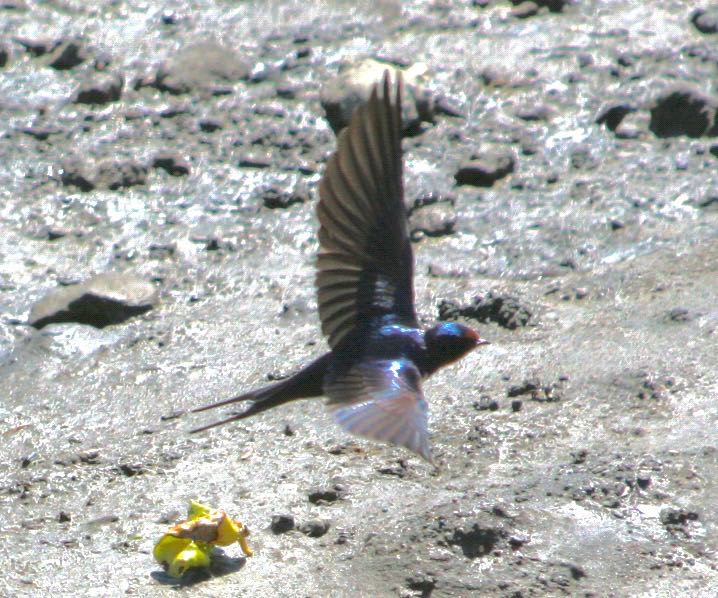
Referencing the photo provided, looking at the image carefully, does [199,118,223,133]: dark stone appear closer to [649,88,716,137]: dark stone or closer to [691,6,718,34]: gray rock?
[649,88,716,137]: dark stone

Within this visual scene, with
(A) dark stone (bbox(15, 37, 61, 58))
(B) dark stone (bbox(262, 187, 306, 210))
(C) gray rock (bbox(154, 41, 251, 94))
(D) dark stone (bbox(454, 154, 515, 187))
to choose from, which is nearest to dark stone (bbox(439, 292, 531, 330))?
(D) dark stone (bbox(454, 154, 515, 187))

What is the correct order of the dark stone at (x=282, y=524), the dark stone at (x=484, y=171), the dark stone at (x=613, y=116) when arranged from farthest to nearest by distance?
1. the dark stone at (x=613, y=116)
2. the dark stone at (x=484, y=171)
3. the dark stone at (x=282, y=524)

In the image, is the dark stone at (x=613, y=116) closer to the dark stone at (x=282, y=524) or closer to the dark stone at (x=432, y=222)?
the dark stone at (x=432, y=222)

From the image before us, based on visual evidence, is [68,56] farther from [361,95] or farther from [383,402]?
[383,402]

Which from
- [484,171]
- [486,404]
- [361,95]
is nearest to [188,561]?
[486,404]

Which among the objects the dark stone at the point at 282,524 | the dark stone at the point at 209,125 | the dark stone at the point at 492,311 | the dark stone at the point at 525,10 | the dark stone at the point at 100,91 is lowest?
the dark stone at the point at 282,524

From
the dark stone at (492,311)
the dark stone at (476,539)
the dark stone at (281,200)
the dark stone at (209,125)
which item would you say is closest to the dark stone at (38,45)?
the dark stone at (209,125)
